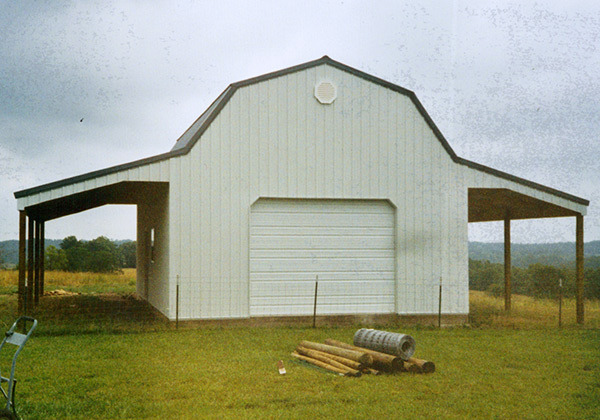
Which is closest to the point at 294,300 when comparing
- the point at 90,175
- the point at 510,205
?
the point at 90,175

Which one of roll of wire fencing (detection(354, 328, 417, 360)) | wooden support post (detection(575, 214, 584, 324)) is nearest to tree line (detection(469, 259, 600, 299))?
wooden support post (detection(575, 214, 584, 324))

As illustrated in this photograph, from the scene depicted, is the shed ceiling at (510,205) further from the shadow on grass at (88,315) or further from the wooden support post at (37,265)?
the wooden support post at (37,265)

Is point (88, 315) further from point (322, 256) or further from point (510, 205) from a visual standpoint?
point (510, 205)

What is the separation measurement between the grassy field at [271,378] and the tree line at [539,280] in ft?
68.3

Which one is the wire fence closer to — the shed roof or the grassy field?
the grassy field

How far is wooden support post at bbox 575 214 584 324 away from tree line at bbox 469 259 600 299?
14862 millimetres

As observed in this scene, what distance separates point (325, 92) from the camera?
14711 mm

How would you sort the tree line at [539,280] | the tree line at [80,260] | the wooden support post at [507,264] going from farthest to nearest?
the tree line at [80,260] → the tree line at [539,280] → the wooden support post at [507,264]

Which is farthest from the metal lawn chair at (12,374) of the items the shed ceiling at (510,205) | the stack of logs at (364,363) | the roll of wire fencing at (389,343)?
the shed ceiling at (510,205)

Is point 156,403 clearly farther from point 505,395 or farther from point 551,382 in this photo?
point 551,382

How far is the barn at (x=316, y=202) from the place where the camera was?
13.8 metres

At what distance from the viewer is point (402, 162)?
15.1 meters

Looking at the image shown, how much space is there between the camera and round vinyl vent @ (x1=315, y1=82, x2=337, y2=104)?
577 inches

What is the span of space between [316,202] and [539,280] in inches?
955
